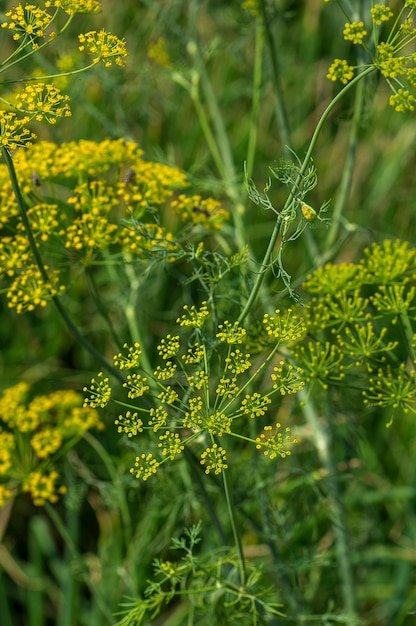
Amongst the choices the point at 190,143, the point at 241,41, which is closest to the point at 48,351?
the point at 190,143

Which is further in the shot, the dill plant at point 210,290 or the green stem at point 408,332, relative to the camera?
the green stem at point 408,332

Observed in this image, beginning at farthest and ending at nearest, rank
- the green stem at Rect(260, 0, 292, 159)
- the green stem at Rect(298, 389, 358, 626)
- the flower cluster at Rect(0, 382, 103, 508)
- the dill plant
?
the green stem at Rect(298, 389, 358, 626)
the green stem at Rect(260, 0, 292, 159)
the flower cluster at Rect(0, 382, 103, 508)
the dill plant

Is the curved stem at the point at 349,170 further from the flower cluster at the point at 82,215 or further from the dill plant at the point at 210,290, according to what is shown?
the flower cluster at the point at 82,215

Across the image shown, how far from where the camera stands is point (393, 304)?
67.1 inches

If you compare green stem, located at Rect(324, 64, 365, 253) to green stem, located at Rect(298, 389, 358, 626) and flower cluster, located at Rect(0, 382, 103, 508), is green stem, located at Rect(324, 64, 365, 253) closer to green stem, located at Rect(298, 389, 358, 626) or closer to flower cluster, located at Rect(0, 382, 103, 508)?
green stem, located at Rect(298, 389, 358, 626)

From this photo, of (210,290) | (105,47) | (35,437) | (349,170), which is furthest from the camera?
(349,170)

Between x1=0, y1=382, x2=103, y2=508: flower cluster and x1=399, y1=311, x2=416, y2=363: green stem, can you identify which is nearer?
x1=399, y1=311, x2=416, y2=363: green stem

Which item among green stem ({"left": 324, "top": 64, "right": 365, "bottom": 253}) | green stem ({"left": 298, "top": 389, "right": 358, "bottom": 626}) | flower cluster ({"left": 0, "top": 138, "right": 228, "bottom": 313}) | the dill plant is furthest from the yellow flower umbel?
green stem ({"left": 298, "top": 389, "right": 358, "bottom": 626})

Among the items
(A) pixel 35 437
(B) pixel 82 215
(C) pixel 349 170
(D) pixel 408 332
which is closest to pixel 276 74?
(C) pixel 349 170

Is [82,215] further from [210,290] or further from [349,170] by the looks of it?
[349,170]

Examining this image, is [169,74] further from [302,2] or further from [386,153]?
[302,2]

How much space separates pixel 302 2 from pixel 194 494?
9.75ft

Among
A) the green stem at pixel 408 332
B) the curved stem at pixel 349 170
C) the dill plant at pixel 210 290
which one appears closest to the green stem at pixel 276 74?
the dill plant at pixel 210 290

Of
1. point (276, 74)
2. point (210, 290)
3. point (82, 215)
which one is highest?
point (276, 74)
